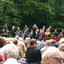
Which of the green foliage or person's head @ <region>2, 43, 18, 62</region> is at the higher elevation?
the green foliage

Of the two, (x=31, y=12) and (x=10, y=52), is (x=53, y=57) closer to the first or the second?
(x=10, y=52)

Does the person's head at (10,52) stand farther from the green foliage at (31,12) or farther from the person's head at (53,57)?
the green foliage at (31,12)

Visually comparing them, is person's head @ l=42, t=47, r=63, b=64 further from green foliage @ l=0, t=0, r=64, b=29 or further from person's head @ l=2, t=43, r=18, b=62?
green foliage @ l=0, t=0, r=64, b=29

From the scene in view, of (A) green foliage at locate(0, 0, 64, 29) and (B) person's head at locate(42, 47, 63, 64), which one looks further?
(A) green foliage at locate(0, 0, 64, 29)

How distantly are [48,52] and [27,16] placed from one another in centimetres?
4048

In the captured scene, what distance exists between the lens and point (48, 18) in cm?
4519

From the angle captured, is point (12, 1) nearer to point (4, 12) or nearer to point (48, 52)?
point (4, 12)

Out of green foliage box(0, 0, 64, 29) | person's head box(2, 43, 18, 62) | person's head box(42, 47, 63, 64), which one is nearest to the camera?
person's head box(42, 47, 63, 64)

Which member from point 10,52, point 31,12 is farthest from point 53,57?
point 31,12

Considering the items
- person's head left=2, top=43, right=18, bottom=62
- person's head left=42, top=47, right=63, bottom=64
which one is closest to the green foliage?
person's head left=2, top=43, right=18, bottom=62

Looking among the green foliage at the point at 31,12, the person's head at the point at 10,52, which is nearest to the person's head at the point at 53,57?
the person's head at the point at 10,52

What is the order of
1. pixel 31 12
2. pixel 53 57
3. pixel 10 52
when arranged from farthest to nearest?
pixel 31 12, pixel 10 52, pixel 53 57

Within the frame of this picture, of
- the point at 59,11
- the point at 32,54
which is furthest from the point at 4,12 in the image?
the point at 32,54

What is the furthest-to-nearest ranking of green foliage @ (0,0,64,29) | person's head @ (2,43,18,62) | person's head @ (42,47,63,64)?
green foliage @ (0,0,64,29) → person's head @ (2,43,18,62) → person's head @ (42,47,63,64)
